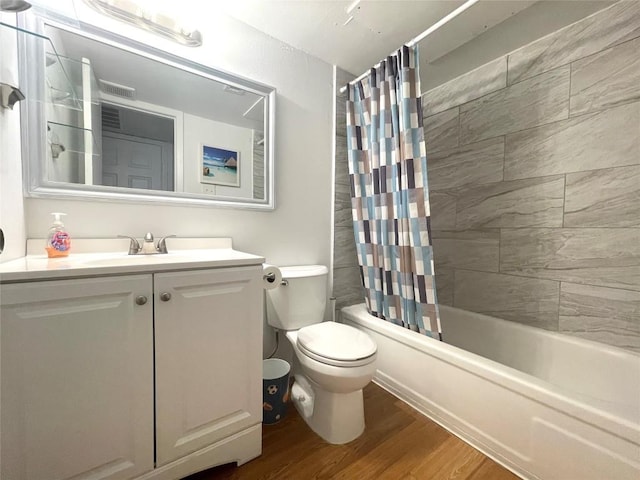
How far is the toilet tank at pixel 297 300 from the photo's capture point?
1449 millimetres

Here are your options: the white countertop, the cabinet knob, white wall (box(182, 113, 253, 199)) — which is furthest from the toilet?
the cabinet knob

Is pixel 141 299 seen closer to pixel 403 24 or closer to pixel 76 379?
pixel 76 379

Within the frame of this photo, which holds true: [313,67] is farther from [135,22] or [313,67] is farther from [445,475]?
[445,475]

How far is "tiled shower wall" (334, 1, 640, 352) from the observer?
4.15 feet

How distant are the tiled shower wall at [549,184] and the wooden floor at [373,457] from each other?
2.83 ft

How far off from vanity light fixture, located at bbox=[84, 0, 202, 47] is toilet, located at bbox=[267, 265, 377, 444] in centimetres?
130

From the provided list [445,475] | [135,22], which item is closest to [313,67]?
[135,22]

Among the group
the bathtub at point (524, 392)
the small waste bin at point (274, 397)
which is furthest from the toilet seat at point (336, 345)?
the bathtub at point (524, 392)

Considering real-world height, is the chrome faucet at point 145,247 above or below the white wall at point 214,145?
below

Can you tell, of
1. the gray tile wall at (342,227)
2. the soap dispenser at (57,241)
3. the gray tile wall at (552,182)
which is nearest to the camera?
the soap dispenser at (57,241)

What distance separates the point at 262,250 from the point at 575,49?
2038 millimetres

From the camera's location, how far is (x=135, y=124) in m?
1.21

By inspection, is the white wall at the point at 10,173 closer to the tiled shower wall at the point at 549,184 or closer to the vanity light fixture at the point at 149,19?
the vanity light fixture at the point at 149,19

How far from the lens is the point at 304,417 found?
133 cm
